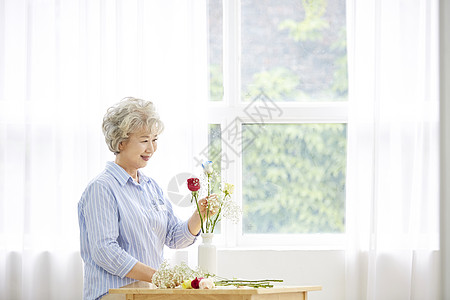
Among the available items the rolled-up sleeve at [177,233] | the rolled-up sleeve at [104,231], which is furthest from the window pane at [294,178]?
the rolled-up sleeve at [104,231]

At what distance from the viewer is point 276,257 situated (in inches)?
139

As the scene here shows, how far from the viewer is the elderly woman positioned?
2.33m

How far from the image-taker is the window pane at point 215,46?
12.0ft

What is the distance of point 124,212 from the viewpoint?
2436 mm

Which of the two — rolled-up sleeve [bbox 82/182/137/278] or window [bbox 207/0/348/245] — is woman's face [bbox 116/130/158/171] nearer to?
rolled-up sleeve [bbox 82/182/137/278]

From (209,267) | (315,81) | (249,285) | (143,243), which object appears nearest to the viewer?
(249,285)

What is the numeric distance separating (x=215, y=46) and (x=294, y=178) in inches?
36.2
